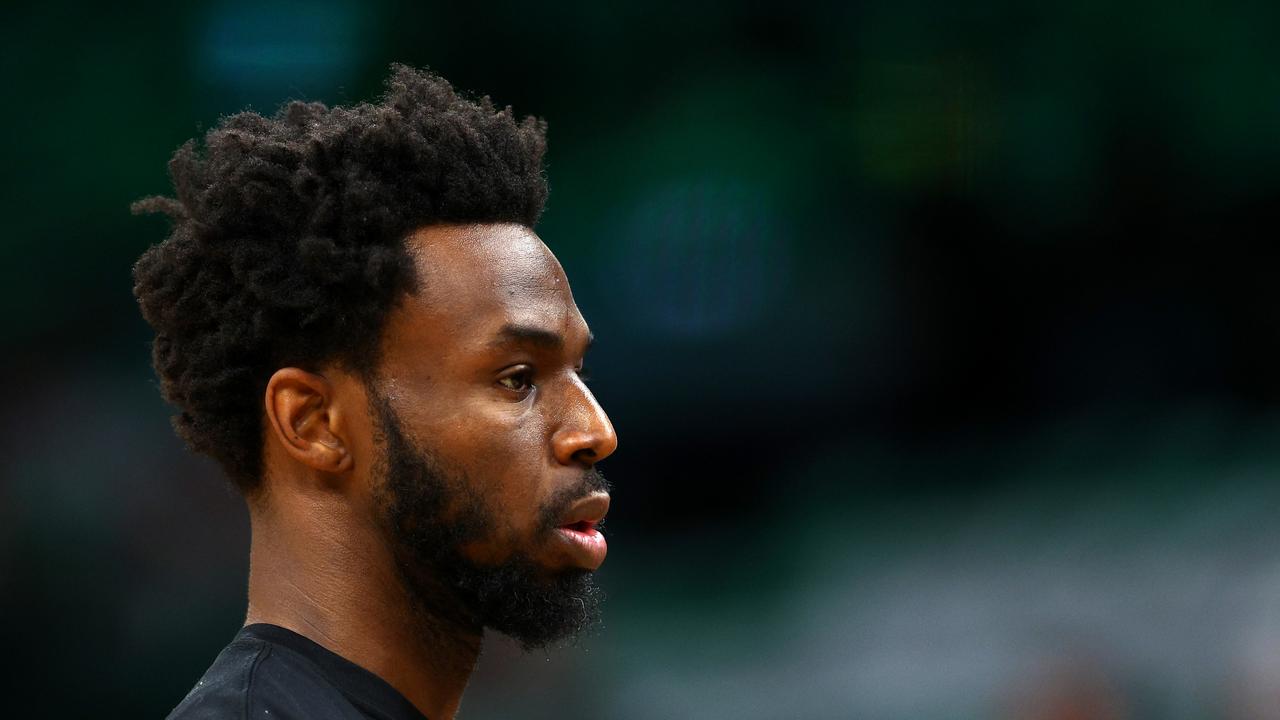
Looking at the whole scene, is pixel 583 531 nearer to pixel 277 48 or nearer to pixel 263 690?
pixel 263 690

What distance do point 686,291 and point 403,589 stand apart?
235 inches

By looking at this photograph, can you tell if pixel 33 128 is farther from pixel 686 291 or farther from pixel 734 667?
pixel 734 667

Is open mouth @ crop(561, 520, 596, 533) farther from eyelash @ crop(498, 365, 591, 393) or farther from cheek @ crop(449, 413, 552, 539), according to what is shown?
eyelash @ crop(498, 365, 591, 393)

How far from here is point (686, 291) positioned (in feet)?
27.6

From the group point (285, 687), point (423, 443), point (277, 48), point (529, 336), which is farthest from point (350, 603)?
point (277, 48)

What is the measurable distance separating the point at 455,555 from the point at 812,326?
19.3 feet

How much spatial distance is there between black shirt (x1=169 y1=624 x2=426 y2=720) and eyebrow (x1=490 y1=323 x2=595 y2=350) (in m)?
0.62

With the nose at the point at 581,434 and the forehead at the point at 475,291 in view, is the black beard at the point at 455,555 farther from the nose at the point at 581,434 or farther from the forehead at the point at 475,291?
the forehead at the point at 475,291

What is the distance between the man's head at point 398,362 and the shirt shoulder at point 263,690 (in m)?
0.24

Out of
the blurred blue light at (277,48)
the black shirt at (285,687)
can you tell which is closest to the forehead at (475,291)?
the black shirt at (285,687)

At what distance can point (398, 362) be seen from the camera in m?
2.49

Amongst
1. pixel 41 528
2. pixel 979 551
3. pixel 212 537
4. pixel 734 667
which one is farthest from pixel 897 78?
pixel 41 528

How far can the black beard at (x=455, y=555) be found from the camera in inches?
97.7

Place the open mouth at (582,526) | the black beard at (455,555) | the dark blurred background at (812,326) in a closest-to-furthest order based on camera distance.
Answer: the black beard at (455,555) → the open mouth at (582,526) → the dark blurred background at (812,326)
